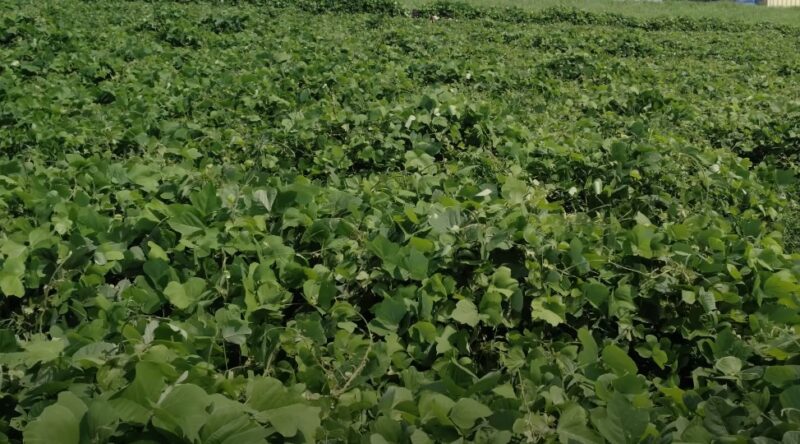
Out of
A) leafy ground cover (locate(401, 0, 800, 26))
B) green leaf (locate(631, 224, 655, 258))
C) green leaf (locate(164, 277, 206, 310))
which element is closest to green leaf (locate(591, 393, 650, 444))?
green leaf (locate(631, 224, 655, 258))

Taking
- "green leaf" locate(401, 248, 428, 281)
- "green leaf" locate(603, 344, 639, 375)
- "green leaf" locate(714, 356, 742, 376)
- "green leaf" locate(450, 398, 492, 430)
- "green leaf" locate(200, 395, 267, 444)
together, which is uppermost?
"green leaf" locate(200, 395, 267, 444)

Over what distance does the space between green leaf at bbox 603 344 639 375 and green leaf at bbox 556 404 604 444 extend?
1.24 feet

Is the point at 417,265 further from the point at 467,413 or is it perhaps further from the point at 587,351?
the point at 467,413

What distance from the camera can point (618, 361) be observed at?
→ 1.97m

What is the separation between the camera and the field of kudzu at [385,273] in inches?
63.2

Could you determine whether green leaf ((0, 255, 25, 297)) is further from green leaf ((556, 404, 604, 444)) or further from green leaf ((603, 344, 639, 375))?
green leaf ((603, 344, 639, 375))

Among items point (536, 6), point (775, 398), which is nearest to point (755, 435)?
point (775, 398)

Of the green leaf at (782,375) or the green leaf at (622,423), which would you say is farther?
the green leaf at (782,375)

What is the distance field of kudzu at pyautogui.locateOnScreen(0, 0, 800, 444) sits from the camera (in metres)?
1.61

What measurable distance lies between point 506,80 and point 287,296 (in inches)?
210

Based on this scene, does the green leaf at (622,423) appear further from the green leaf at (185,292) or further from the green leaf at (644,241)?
the green leaf at (185,292)

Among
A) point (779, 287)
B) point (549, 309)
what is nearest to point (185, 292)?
point (549, 309)

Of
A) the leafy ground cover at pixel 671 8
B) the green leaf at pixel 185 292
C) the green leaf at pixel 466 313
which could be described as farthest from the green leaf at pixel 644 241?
the leafy ground cover at pixel 671 8

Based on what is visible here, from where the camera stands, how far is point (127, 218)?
109 inches
